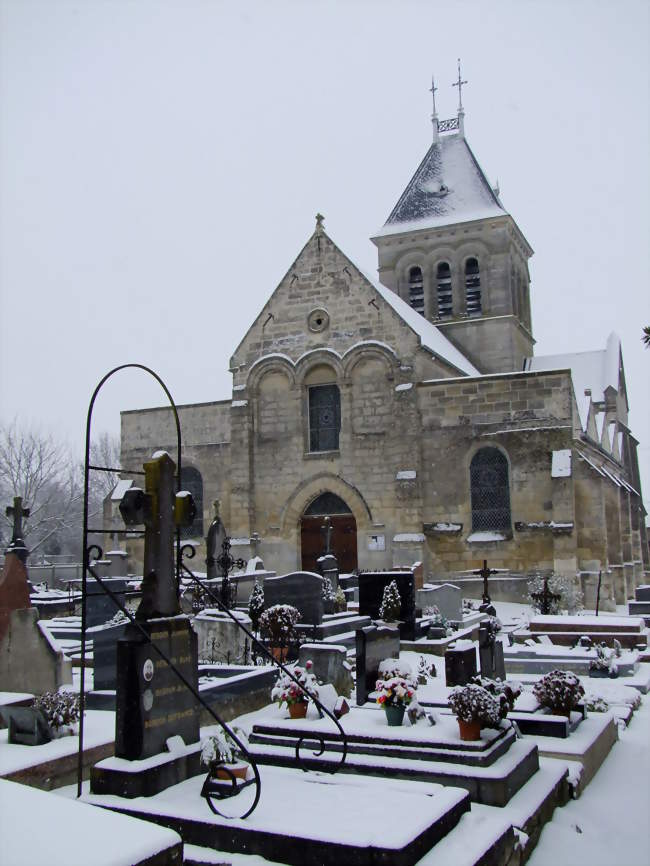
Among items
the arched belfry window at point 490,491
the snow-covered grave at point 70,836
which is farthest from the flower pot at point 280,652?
the arched belfry window at point 490,491

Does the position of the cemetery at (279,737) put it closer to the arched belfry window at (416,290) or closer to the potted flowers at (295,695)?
the potted flowers at (295,695)

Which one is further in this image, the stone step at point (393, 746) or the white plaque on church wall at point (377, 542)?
the white plaque on church wall at point (377, 542)

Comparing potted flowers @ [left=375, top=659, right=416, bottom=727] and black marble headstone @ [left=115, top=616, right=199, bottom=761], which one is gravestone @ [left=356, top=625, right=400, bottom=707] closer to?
potted flowers @ [left=375, top=659, right=416, bottom=727]

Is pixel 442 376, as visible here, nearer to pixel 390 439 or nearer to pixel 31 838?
pixel 390 439

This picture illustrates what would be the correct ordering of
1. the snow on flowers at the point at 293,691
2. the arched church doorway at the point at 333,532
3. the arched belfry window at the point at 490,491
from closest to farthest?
the snow on flowers at the point at 293,691 → the arched belfry window at the point at 490,491 → the arched church doorway at the point at 333,532

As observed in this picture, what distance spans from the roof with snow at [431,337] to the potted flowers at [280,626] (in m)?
14.4

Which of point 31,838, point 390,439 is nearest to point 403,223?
point 390,439

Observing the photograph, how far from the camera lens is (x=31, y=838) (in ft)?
11.5

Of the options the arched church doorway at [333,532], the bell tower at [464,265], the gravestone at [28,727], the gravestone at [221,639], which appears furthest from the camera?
the bell tower at [464,265]

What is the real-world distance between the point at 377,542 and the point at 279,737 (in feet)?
55.3

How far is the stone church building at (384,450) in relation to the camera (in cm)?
2384

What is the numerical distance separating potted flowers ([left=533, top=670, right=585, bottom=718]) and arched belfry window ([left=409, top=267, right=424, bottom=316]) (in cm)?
2656

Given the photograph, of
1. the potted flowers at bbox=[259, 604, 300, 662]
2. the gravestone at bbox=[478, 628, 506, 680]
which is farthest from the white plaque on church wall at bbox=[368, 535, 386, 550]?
the gravestone at bbox=[478, 628, 506, 680]

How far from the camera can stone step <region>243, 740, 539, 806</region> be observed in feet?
22.9
